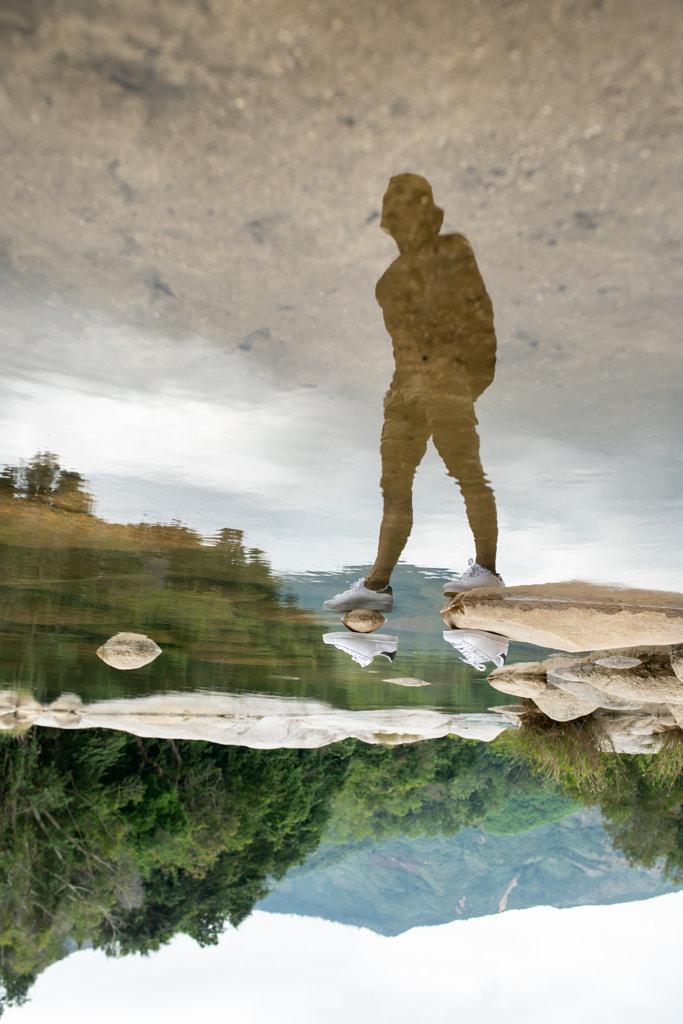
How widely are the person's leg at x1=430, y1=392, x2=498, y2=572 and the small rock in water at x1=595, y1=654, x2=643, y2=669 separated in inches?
77.1

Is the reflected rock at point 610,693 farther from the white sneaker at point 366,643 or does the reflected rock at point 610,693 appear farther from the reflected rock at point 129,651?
the reflected rock at point 129,651

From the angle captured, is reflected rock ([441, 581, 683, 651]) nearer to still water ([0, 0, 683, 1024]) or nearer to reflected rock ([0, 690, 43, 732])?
still water ([0, 0, 683, 1024])

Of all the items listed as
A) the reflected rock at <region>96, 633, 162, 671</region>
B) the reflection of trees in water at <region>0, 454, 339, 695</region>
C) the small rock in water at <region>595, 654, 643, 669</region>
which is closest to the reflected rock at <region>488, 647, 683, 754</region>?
the small rock in water at <region>595, 654, 643, 669</region>

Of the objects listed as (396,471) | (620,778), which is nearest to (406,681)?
(396,471)

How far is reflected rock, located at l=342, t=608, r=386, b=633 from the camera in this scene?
273 centimetres

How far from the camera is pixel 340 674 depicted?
202 inches

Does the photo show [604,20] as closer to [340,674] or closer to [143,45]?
[143,45]

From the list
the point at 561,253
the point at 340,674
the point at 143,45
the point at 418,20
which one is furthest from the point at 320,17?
the point at 340,674

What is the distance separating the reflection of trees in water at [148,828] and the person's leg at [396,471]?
7.25m

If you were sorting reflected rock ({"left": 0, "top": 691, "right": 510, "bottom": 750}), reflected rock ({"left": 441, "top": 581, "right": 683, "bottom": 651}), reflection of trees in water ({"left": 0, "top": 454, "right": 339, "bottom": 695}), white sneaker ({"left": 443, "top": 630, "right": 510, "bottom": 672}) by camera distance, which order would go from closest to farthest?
1. reflected rock ({"left": 441, "top": 581, "right": 683, "bottom": 651})
2. white sneaker ({"left": 443, "top": 630, "right": 510, "bottom": 672})
3. reflection of trees in water ({"left": 0, "top": 454, "right": 339, "bottom": 695})
4. reflected rock ({"left": 0, "top": 691, "right": 510, "bottom": 750})

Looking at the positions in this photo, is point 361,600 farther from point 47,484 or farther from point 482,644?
point 47,484

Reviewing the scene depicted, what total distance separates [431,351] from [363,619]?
1438mm

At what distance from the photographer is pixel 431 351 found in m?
1.69

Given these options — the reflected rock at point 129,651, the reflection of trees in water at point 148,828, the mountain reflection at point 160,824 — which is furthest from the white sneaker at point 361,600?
the reflection of trees in water at point 148,828
